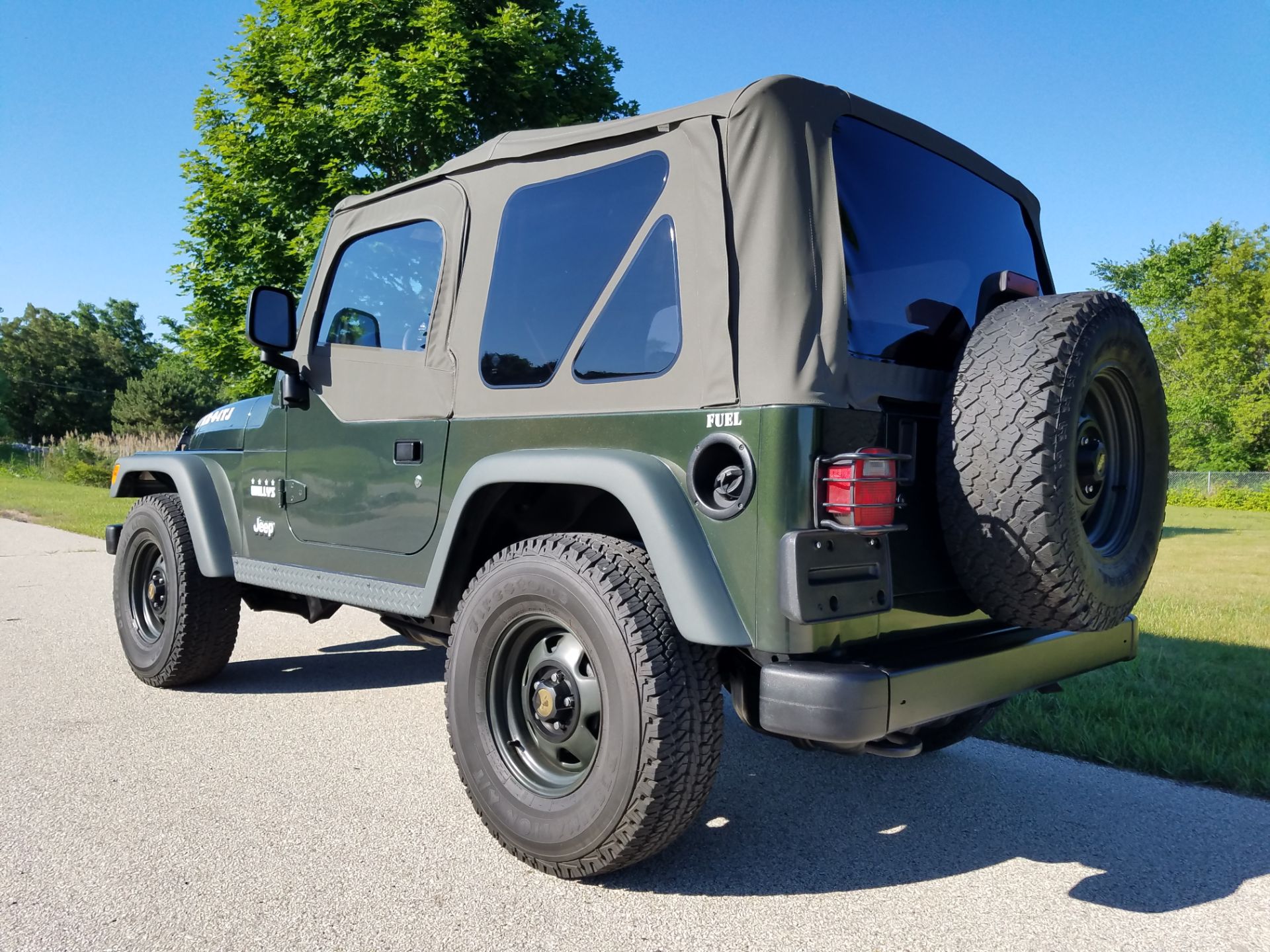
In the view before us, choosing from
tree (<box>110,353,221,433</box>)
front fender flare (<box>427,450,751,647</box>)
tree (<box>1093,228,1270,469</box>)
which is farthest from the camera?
tree (<box>110,353,221,433</box>)

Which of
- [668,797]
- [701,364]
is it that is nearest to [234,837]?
[668,797]

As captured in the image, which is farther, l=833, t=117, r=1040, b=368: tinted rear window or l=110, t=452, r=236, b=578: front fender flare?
l=110, t=452, r=236, b=578: front fender flare

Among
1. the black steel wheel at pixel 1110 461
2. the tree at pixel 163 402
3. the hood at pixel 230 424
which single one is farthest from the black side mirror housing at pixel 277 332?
the tree at pixel 163 402

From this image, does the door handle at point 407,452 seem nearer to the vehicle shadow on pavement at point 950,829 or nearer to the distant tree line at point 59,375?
the vehicle shadow on pavement at point 950,829

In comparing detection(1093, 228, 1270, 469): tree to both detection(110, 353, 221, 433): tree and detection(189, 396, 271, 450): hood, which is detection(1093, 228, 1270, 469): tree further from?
detection(110, 353, 221, 433): tree

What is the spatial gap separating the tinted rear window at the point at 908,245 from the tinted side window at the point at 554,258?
22.4 inches

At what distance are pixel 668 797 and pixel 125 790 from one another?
214cm

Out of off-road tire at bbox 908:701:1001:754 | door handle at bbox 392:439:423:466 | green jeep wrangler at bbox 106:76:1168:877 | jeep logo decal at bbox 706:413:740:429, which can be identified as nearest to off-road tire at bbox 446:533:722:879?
green jeep wrangler at bbox 106:76:1168:877

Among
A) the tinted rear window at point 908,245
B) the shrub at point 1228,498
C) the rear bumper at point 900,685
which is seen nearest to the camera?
the rear bumper at point 900,685

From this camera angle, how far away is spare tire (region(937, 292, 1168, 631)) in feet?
7.51

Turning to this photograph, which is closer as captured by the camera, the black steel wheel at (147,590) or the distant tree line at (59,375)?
the black steel wheel at (147,590)

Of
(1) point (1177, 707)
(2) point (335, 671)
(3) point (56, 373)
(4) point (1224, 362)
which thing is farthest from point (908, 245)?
(3) point (56, 373)

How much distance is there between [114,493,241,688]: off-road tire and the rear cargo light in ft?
10.7

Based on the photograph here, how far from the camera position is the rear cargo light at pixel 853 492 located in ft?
7.22
